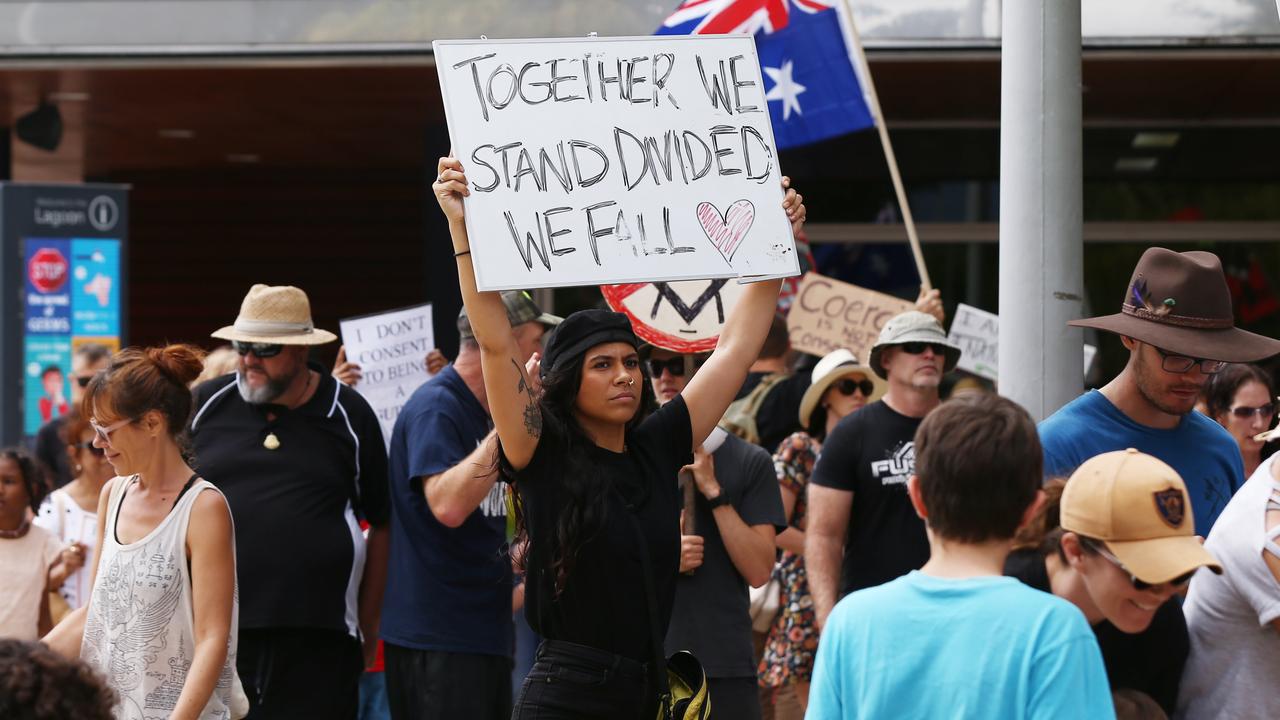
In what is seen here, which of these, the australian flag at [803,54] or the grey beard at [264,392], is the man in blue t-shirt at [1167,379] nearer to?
the grey beard at [264,392]

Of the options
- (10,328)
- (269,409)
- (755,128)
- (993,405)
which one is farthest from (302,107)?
(993,405)

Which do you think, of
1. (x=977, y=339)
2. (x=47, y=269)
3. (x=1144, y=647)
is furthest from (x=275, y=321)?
(x=47, y=269)

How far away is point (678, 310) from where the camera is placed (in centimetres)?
590

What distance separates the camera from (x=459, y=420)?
550 cm

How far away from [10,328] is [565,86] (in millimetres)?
7039

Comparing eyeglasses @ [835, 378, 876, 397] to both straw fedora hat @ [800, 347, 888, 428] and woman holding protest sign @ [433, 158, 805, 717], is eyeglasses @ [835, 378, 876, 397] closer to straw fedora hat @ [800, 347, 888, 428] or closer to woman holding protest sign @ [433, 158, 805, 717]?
straw fedora hat @ [800, 347, 888, 428]

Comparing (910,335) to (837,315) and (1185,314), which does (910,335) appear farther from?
(837,315)

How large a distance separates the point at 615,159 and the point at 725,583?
188 centimetres

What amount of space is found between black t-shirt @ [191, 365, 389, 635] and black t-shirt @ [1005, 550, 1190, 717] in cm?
310

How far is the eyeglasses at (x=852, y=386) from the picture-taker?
22.7 ft

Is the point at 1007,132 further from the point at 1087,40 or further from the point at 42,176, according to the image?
the point at 42,176

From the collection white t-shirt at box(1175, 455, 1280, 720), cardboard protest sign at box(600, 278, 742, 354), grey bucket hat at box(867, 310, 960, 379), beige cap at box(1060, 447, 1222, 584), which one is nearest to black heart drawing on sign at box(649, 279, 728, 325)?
cardboard protest sign at box(600, 278, 742, 354)

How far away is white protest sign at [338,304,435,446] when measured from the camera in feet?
25.8

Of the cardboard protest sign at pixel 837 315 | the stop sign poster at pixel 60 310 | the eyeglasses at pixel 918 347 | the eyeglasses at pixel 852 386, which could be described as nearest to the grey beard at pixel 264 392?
the eyeglasses at pixel 918 347
